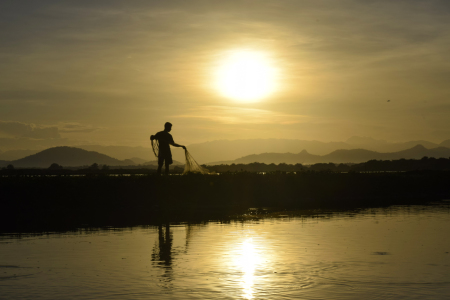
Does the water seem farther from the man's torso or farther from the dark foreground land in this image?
the man's torso

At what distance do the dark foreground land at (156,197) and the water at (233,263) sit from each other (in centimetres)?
481

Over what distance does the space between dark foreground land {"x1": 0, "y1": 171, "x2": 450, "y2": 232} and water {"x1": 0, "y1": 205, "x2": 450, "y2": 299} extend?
189 inches

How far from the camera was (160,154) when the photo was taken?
30.9 m

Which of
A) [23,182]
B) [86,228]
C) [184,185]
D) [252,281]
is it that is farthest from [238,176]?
[252,281]

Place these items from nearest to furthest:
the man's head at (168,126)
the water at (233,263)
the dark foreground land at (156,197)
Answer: the water at (233,263) < the dark foreground land at (156,197) < the man's head at (168,126)

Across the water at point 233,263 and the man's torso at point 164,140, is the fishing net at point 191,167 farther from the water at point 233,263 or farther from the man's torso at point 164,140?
the water at point 233,263

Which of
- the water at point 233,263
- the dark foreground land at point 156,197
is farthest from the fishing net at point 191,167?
the water at point 233,263

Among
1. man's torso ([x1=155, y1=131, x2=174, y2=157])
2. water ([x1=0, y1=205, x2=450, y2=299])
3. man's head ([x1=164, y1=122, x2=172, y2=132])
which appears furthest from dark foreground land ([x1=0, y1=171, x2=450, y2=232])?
water ([x1=0, y1=205, x2=450, y2=299])

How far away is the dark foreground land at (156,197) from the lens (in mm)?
24250

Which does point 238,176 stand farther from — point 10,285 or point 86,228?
point 10,285

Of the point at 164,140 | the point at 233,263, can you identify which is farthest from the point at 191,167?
the point at 233,263

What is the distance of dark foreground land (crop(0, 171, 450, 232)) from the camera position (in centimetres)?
2425

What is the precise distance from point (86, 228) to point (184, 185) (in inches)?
451

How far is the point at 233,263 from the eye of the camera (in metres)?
13.0
